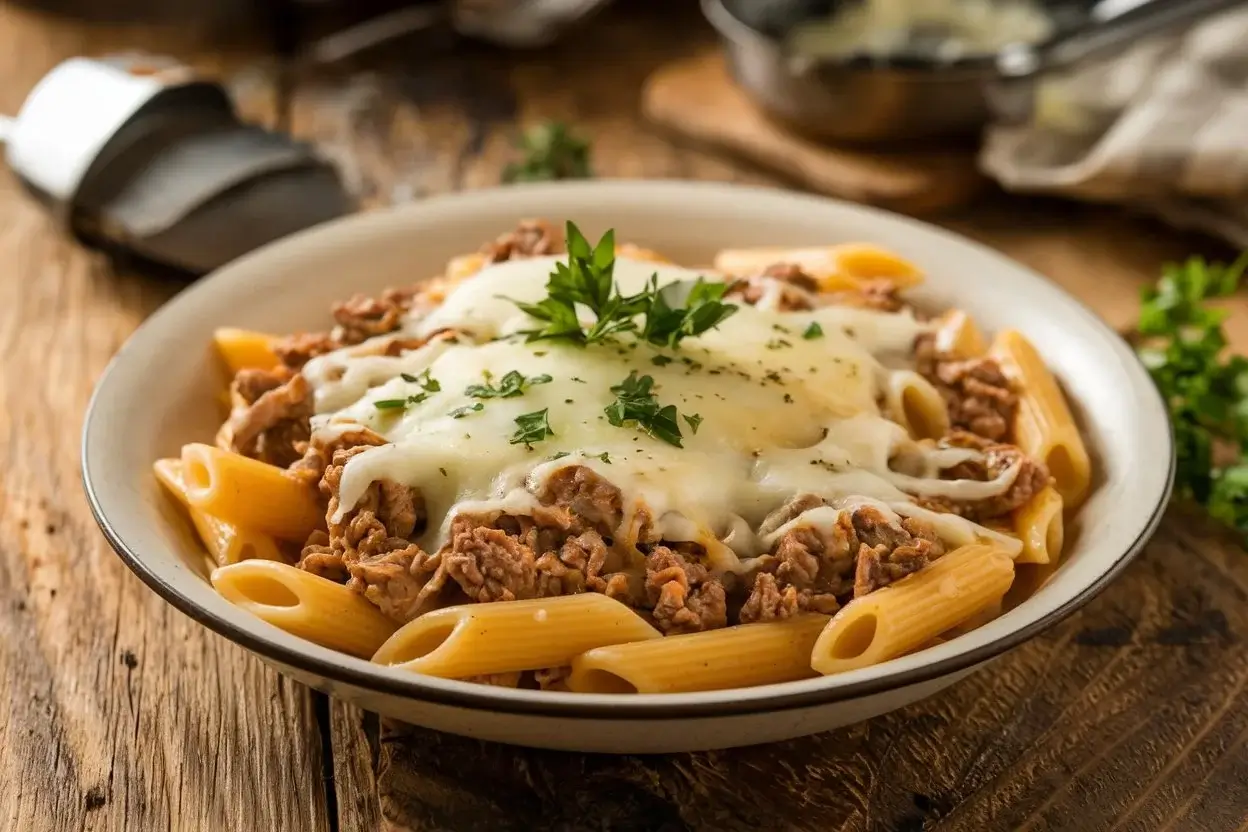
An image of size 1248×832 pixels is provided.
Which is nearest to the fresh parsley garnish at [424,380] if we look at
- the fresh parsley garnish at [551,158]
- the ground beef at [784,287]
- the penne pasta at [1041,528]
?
the ground beef at [784,287]

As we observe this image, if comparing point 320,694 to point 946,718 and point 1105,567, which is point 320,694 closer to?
point 946,718

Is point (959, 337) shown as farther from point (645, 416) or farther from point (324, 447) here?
point (324, 447)

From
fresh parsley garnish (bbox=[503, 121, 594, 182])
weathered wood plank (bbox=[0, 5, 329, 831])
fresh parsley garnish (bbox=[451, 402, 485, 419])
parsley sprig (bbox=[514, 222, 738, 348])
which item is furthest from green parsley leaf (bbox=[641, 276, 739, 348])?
fresh parsley garnish (bbox=[503, 121, 594, 182])

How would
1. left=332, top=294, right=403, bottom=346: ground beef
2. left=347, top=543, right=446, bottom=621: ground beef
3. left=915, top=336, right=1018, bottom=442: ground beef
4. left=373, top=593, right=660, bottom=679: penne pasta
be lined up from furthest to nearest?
left=332, top=294, right=403, bottom=346: ground beef
left=915, top=336, right=1018, bottom=442: ground beef
left=347, top=543, right=446, bottom=621: ground beef
left=373, top=593, right=660, bottom=679: penne pasta

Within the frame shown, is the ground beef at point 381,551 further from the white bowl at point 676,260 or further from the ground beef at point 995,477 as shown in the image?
the ground beef at point 995,477

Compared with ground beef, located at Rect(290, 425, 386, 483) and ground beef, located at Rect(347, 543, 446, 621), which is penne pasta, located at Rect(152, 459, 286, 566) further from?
ground beef, located at Rect(347, 543, 446, 621)

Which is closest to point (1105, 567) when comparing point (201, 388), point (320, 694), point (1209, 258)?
point (320, 694)

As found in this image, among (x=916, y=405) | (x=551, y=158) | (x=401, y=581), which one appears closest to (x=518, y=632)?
(x=401, y=581)
